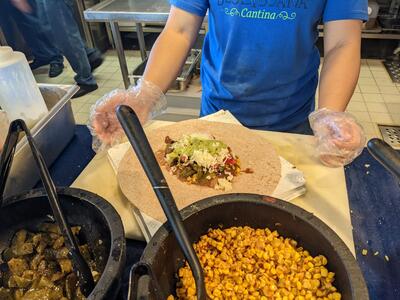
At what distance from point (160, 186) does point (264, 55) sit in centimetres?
75

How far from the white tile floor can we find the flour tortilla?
1754mm

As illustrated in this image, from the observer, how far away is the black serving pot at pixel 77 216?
0.62m

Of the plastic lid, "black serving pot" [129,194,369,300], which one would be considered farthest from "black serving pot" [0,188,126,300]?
the plastic lid

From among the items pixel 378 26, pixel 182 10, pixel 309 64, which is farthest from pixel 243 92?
pixel 378 26

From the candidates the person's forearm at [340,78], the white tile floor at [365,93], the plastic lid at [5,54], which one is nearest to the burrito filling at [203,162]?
the person's forearm at [340,78]

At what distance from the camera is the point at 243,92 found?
1207mm

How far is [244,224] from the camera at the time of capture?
672mm

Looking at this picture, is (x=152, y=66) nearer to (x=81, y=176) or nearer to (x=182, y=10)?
(x=182, y=10)

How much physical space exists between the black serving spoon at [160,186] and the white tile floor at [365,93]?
224 centimetres

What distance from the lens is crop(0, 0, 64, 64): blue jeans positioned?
3.31 meters

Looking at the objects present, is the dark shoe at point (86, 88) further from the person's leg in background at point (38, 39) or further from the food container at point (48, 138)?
the food container at point (48, 138)

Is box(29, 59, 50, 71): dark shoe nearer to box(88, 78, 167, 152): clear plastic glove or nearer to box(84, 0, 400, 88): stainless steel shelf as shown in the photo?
box(84, 0, 400, 88): stainless steel shelf

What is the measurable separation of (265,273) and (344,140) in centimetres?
46

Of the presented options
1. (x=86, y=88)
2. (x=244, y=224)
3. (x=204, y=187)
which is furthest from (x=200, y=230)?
(x=86, y=88)
